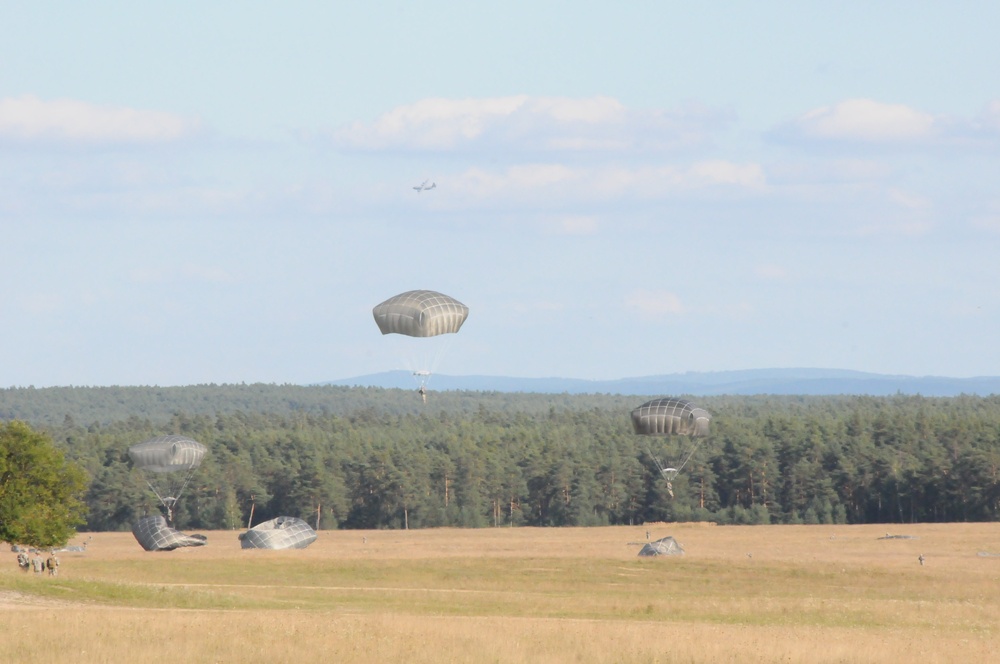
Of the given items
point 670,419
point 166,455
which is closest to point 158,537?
point 166,455

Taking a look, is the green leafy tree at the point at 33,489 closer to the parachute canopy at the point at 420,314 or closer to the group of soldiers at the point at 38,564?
the group of soldiers at the point at 38,564

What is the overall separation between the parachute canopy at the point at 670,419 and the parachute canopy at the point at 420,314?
957 inches

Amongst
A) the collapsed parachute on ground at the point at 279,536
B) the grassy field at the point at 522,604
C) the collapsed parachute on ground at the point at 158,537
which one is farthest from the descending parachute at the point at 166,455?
the collapsed parachute on ground at the point at 279,536

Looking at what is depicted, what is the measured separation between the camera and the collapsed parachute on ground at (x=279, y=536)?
93.2 meters

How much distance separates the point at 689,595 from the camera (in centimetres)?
6100

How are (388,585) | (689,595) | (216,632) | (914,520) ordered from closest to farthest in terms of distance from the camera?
1. (216,632)
2. (689,595)
3. (388,585)
4. (914,520)

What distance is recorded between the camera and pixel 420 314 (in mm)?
67188

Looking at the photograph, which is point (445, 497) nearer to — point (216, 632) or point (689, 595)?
point (689, 595)

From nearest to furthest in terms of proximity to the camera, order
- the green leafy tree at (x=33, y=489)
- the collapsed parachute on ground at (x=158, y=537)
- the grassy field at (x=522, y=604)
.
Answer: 1. the grassy field at (x=522, y=604)
2. the green leafy tree at (x=33, y=489)
3. the collapsed parachute on ground at (x=158, y=537)

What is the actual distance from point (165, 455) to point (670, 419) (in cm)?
3925

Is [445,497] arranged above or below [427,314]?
below

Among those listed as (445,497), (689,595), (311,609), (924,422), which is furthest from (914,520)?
(311,609)

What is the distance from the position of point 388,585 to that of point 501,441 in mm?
108977

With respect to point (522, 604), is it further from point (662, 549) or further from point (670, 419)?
point (670, 419)
